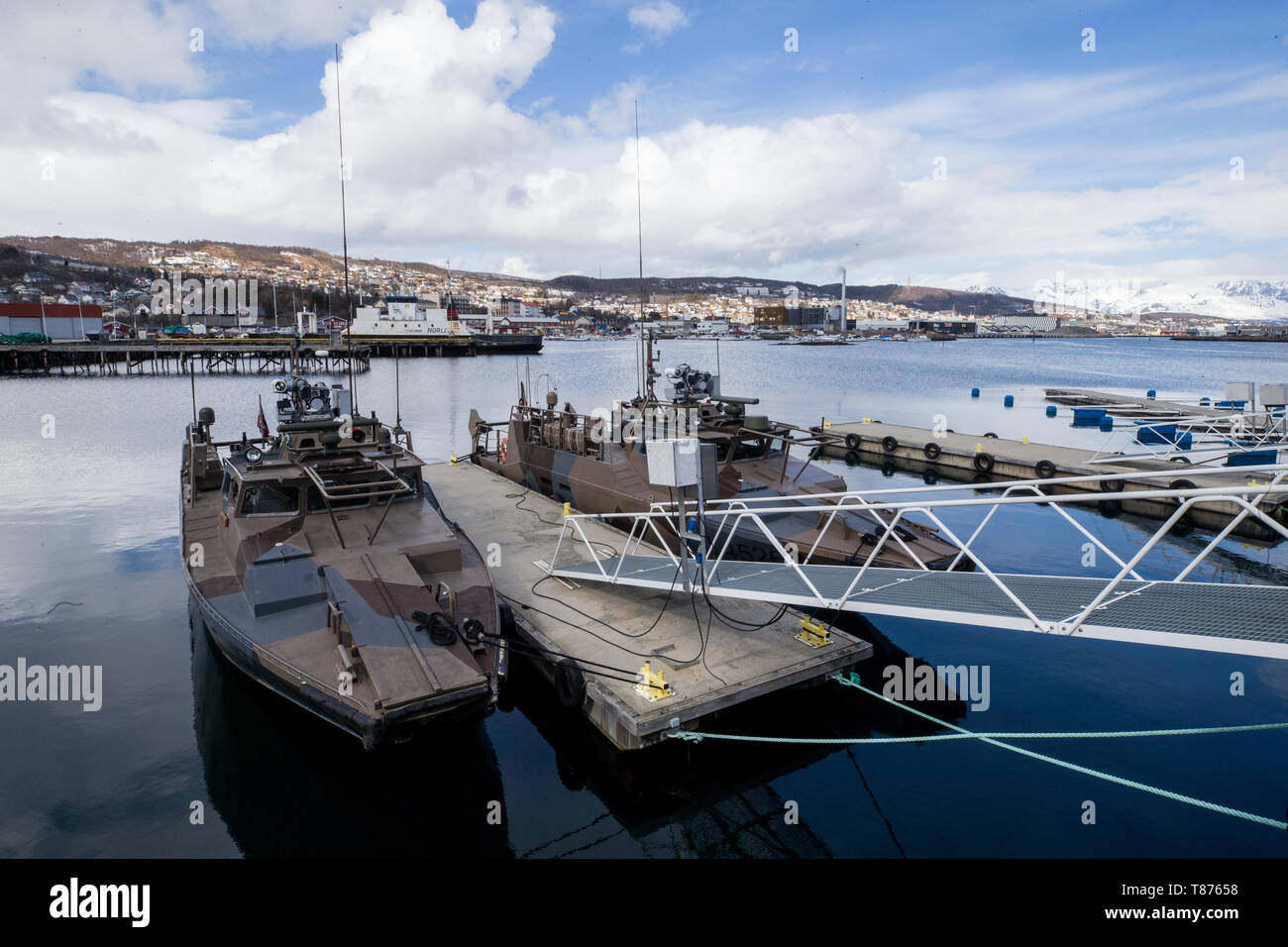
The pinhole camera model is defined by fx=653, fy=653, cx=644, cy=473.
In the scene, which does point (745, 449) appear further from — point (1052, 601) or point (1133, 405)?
point (1133, 405)

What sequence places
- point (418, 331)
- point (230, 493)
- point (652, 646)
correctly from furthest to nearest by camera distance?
point (418, 331), point (230, 493), point (652, 646)

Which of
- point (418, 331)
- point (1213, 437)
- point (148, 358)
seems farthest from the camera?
point (418, 331)

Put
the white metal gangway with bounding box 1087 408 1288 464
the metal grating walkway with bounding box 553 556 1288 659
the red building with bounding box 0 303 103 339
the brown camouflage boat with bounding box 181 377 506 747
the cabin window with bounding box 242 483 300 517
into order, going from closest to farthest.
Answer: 1. the metal grating walkway with bounding box 553 556 1288 659
2. the brown camouflage boat with bounding box 181 377 506 747
3. the cabin window with bounding box 242 483 300 517
4. the white metal gangway with bounding box 1087 408 1288 464
5. the red building with bounding box 0 303 103 339

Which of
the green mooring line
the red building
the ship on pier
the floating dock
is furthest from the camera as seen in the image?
the ship on pier

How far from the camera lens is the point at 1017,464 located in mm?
29641

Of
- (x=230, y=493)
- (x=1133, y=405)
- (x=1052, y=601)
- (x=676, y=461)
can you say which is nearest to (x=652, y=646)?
(x=676, y=461)

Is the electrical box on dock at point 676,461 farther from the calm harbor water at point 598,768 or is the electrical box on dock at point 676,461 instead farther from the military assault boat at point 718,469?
the calm harbor water at point 598,768

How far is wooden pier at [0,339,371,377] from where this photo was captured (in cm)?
7456

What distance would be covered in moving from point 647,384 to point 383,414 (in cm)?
3575

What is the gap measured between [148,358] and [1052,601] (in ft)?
348

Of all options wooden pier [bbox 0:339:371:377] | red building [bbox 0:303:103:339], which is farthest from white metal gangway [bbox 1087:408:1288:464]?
red building [bbox 0:303:103:339]

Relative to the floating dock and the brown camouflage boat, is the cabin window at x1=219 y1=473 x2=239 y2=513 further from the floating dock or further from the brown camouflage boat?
the floating dock

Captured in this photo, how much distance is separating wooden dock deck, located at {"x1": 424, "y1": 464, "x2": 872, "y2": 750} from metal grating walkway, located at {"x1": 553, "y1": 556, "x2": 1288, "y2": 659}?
99 cm
